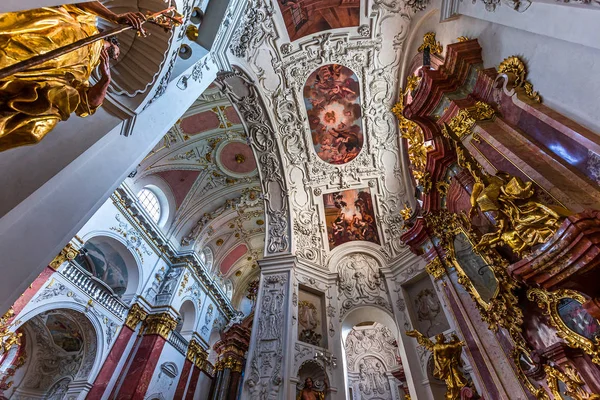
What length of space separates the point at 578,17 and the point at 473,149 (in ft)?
6.36

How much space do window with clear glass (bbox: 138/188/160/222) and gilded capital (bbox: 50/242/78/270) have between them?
3.65 metres

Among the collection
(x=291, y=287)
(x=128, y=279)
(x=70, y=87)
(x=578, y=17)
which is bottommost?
(x=70, y=87)

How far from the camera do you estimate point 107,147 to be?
287 cm

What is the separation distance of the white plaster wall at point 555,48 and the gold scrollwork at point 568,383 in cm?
238

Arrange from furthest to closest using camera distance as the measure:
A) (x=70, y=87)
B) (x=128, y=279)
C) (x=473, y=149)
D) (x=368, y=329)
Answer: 1. (x=368, y=329)
2. (x=128, y=279)
3. (x=473, y=149)
4. (x=70, y=87)

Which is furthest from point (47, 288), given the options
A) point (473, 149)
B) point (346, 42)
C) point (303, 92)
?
point (346, 42)

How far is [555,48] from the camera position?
3129mm

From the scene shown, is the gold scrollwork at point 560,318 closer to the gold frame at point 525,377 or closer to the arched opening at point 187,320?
the gold frame at point 525,377

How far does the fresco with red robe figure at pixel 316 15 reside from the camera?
27.3 ft

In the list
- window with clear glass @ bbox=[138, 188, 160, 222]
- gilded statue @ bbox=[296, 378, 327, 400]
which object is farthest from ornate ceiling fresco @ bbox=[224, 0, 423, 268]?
window with clear glass @ bbox=[138, 188, 160, 222]

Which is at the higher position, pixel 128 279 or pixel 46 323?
pixel 128 279

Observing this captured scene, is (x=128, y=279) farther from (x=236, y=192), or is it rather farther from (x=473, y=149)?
(x=473, y=149)

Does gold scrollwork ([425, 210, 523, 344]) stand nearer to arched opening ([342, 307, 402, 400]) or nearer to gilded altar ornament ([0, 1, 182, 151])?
gilded altar ornament ([0, 1, 182, 151])

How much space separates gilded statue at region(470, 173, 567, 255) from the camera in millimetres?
2609
